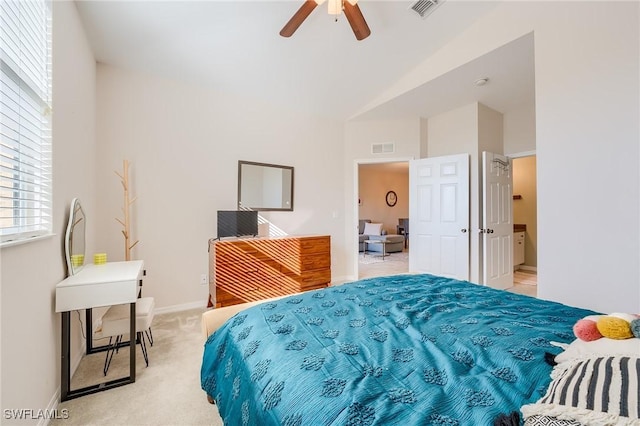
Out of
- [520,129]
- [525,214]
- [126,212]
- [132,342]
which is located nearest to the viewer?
[132,342]

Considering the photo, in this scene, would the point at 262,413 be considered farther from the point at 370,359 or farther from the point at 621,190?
the point at 621,190

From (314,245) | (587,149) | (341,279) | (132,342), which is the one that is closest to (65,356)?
(132,342)

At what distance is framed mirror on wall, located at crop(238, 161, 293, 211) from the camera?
3.61 meters

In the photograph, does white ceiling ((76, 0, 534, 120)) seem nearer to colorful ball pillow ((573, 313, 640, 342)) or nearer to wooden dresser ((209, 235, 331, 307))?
wooden dresser ((209, 235, 331, 307))

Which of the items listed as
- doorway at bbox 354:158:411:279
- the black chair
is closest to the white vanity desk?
doorway at bbox 354:158:411:279

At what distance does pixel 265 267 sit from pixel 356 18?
2687 millimetres

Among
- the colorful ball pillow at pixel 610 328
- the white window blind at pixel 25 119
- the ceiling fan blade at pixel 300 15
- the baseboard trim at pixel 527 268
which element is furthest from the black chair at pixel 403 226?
the white window blind at pixel 25 119

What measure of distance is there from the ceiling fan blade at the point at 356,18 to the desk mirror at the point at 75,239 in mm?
2491

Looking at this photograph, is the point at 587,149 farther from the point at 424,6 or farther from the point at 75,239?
the point at 75,239

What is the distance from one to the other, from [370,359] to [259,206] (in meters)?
3.05

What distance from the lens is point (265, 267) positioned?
3.26 m

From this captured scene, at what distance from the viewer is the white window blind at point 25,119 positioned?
1199mm

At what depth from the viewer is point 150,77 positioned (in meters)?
3.05

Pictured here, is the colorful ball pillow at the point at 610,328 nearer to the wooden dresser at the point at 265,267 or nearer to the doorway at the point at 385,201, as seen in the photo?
the wooden dresser at the point at 265,267
